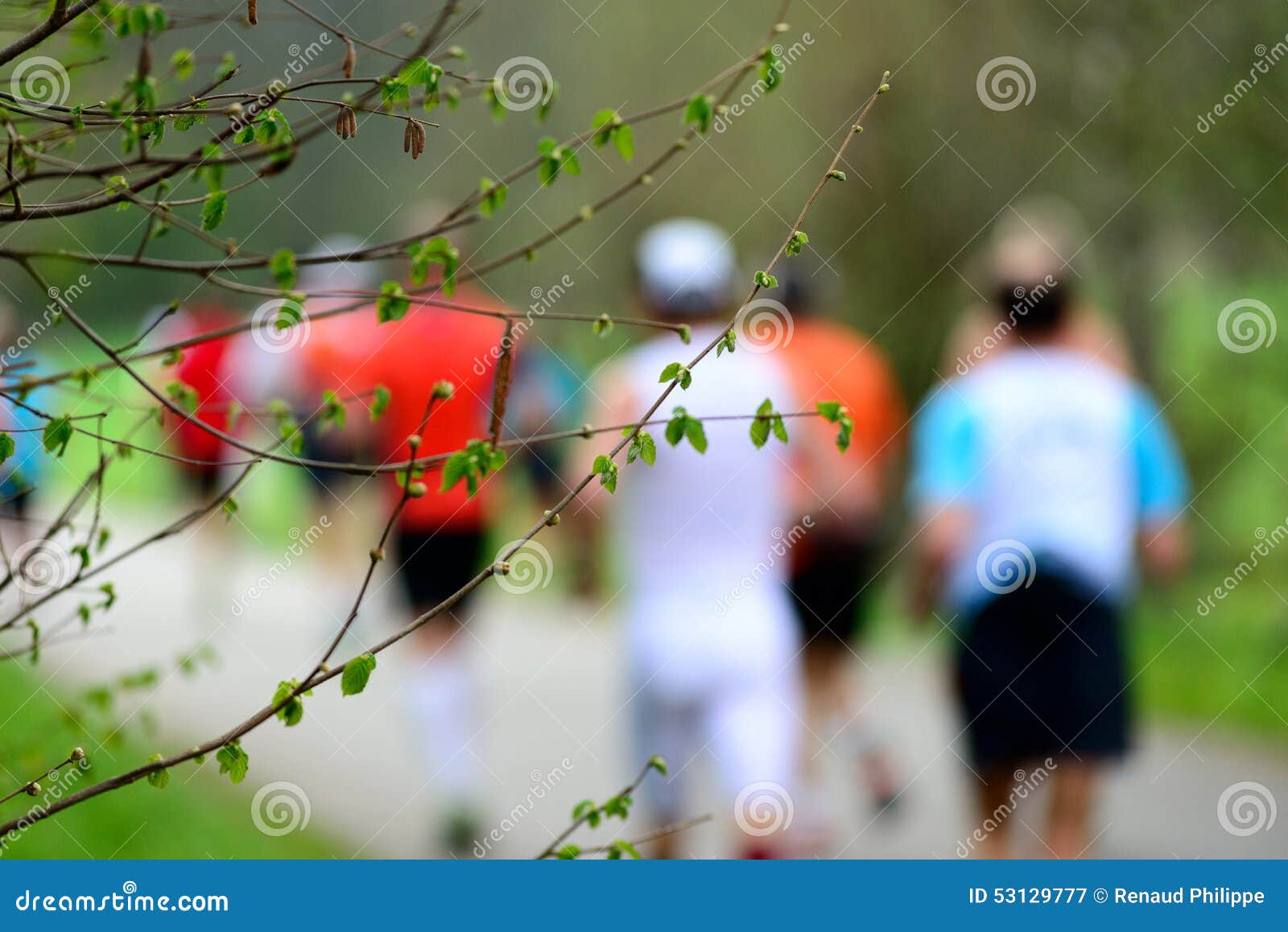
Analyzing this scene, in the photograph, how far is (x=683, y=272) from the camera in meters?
4.80

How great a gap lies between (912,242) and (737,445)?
529 centimetres

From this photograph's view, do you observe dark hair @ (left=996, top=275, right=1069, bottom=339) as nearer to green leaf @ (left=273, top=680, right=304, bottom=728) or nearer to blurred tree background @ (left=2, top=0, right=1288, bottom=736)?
green leaf @ (left=273, top=680, right=304, bottom=728)

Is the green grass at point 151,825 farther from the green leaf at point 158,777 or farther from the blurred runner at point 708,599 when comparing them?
the green leaf at point 158,777

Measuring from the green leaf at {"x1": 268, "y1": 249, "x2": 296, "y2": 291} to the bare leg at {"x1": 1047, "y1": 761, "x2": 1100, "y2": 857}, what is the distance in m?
3.27

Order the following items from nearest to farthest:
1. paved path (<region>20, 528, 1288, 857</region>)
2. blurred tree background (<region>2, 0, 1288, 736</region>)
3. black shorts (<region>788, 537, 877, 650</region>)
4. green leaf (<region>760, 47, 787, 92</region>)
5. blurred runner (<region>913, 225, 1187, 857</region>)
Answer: green leaf (<region>760, 47, 787, 92</region>) < blurred runner (<region>913, 225, 1187, 857</region>) < black shorts (<region>788, 537, 877, 650</region>) < paved path (<region>20, 528, 1288, 857</region>) < blurred tree background (<region>2, 0, 1288, 736</region>)

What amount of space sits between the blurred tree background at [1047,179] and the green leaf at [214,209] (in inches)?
225

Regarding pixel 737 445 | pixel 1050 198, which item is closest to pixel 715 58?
pixel 1050 198

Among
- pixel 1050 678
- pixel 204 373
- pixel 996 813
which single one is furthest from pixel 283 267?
pixel 204 373

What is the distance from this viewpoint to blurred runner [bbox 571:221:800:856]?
15.1 feet

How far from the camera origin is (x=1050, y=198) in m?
9.11

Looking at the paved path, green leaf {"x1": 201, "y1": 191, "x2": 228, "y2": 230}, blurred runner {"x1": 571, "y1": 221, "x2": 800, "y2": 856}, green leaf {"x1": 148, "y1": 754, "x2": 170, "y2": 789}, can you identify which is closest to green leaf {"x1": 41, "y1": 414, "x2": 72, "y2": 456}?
green leaf {"x1": 201, "y1": 191, "x2": 228, "y2": 230}

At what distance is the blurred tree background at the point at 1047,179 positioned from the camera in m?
8.20

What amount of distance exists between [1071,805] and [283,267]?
3.43m
